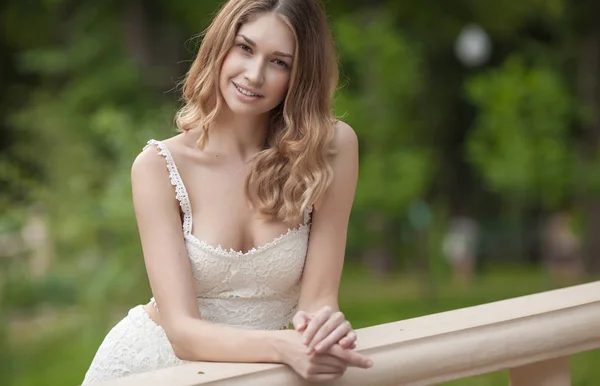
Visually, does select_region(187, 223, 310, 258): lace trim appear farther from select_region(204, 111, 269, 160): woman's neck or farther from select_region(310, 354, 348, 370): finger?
select_region(310, 354, 348, 370): finger

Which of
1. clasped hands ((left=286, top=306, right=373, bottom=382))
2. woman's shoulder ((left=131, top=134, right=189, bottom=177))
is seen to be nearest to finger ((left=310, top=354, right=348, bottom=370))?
clasped hands ((left=286, top=306, right=373, bottom=382))

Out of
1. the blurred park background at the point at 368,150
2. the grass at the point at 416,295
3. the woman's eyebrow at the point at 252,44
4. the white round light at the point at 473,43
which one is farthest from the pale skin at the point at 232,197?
the white round light at the point at 473,43

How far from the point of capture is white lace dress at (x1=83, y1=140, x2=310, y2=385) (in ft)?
7.84

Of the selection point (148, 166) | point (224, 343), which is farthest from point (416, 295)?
point (224, 343)

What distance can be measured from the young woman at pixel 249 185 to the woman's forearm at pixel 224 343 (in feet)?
0.31

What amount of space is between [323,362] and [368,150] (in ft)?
36.3

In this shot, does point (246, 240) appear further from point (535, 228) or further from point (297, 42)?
point (535, 228)

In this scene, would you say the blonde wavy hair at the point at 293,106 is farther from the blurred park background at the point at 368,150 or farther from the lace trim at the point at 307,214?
the blurred park background at the point at 368,150

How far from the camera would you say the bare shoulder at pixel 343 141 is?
A: 2.52 metres

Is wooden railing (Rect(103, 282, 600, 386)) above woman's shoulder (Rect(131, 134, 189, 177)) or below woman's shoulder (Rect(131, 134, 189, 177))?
below

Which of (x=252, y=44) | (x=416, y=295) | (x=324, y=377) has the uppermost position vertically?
(x=416, y=295)

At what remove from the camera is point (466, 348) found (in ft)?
5.14

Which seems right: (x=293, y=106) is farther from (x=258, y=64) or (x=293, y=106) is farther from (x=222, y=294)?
(x=222, y=294)

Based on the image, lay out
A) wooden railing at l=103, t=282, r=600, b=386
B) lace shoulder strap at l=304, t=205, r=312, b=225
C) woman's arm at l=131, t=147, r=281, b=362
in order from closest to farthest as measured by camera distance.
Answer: wooden railing at l=103, t=282, r=600, b=386
woman's arm at l=131, t=147, r=281, b=362
lace shoulder strap at l=304, t=205, r=312, b=225
